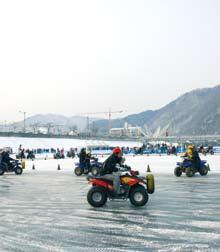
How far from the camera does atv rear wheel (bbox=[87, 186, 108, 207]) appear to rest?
1234 cm

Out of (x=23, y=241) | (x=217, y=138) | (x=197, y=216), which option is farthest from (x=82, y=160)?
(x=217, y=138)

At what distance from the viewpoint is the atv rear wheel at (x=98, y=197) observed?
12.3 meters

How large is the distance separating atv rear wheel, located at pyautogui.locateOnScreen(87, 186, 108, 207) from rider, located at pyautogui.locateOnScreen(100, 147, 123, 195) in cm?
36

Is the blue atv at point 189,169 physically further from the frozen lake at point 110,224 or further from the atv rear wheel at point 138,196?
the atv rear wheel at point 138,196

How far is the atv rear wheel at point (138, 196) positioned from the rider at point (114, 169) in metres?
0.43

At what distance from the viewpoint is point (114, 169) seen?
40.6 ft

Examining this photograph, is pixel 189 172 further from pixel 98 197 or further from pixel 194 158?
pixel 98 197

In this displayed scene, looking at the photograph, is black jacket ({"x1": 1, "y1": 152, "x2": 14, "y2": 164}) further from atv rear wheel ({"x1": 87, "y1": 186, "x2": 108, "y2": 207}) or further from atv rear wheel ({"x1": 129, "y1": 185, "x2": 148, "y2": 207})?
atv rear wheel ({"x1": 129, "y1": 185, "x2": 148, "y2": 207})

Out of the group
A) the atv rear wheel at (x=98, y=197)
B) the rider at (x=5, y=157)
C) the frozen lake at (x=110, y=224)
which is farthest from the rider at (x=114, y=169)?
the rider at (x=5, y=157)

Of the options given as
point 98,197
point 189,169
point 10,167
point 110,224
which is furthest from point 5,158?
point 110,224

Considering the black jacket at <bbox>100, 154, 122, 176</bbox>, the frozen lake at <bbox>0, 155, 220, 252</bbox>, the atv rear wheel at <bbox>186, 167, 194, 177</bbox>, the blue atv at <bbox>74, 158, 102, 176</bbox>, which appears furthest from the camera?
the blue atv at <bbox>74, 158, 102, 176</bbox>

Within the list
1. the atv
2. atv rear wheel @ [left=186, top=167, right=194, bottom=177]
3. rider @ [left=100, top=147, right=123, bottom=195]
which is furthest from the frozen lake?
the atv

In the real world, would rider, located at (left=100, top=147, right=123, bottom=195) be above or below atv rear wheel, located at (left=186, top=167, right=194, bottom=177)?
above

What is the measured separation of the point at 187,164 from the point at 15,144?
272 ft
